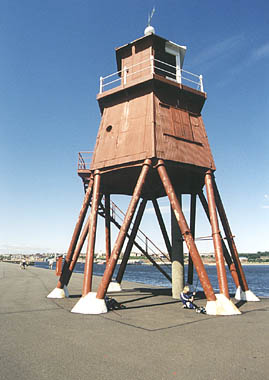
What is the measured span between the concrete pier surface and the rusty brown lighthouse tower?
5.41 ft

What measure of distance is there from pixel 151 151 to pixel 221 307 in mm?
7038

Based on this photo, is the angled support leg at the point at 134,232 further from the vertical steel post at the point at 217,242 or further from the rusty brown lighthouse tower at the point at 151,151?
the vertical steel post at the point at 217,242

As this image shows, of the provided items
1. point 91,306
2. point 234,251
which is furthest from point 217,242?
point 91,306

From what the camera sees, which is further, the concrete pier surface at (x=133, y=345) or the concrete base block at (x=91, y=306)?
the concrete base block at (x=91, y=306)

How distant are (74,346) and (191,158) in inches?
375

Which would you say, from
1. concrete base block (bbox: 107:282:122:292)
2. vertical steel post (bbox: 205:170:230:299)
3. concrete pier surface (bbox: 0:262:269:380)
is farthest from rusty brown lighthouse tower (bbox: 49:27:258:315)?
concrete base block (bbox: 107:282:122:292)

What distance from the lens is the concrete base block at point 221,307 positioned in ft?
31.5

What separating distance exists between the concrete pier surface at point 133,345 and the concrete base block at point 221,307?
1.30 feet

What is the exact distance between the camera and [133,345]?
20.0ft

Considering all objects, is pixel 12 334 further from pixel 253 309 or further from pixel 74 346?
pixel 253 309

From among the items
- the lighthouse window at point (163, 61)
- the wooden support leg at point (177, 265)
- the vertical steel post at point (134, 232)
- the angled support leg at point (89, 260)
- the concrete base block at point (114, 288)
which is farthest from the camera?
the concrete base block at point (114, 288)

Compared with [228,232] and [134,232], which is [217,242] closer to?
[228,232]

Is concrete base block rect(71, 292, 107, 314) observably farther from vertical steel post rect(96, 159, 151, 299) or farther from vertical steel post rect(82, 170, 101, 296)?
vertical steel post rect(82, 170, 101, 296)

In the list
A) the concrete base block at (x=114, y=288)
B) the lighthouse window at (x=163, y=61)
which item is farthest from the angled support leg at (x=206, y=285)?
the lighthouse window at (x=163, y=61)
